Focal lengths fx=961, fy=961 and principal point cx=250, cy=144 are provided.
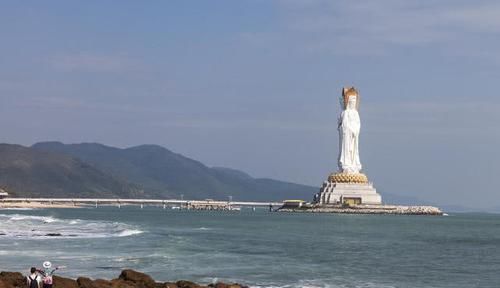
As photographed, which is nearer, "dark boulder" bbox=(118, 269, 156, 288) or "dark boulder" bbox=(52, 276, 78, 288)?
"dark boulder" bbox=(52, 276, 78, 288)

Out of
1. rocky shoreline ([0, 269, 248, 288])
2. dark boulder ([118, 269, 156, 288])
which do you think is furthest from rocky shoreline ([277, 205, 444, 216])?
rocky shoreline ([0, 269, 248, 288])

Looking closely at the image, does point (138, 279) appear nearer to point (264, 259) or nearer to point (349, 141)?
point (264, 259)

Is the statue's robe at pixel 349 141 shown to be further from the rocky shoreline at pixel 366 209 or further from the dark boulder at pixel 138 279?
the dark boulder at pixel 138 279

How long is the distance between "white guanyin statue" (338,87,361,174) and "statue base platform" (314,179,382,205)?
10.6 ft

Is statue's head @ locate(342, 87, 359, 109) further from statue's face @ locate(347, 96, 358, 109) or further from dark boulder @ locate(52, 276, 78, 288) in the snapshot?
dark boulder @ locate(52, 276, 78, 288)

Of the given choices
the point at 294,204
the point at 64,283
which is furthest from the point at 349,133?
the point at 64,283

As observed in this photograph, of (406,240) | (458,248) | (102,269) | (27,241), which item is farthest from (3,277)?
(406,240)

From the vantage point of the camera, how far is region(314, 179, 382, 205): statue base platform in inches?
6427

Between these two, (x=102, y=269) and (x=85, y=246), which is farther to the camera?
Result: (x=85, y=246)

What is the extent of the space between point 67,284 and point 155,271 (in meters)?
12.1

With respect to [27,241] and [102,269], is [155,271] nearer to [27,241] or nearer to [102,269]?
[102,269]

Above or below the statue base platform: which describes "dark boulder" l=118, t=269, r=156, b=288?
below

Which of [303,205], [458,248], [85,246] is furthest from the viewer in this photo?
[303,205]

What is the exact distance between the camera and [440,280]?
134 ft
